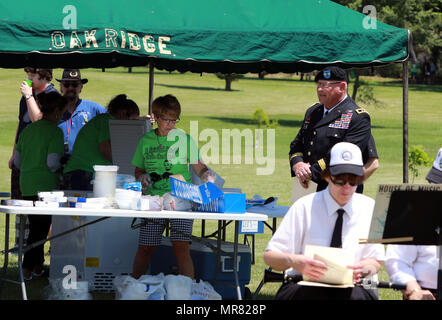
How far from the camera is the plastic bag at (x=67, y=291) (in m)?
5.57

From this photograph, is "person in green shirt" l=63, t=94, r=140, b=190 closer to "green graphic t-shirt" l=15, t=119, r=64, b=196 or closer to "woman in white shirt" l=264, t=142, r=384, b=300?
"green graphic t-shirt" l=15, t=119, r=64, b=196

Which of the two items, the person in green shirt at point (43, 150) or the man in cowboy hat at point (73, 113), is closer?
the person in green shirt at point (43, 150)

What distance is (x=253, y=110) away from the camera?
150ft

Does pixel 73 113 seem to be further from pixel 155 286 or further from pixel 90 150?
pixel 155 286

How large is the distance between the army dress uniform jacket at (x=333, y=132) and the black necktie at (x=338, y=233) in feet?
5.89

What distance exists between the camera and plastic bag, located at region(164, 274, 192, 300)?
5305mm

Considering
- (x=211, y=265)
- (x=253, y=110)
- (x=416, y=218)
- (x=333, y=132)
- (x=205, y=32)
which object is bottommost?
(x=211, y=265)

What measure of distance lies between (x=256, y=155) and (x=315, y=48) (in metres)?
19.7

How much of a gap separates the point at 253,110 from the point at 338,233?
42.1 m

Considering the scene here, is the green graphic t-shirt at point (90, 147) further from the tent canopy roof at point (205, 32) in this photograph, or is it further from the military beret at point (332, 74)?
the military beret at point (332, 74)

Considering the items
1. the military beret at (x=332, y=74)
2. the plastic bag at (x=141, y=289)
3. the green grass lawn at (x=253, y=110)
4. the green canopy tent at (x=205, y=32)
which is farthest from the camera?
the green grass lawn at (x=253, y=110)

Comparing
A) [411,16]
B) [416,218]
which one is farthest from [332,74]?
[411,16]

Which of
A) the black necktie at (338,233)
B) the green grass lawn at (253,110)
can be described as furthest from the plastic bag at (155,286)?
the black necktie at (338,233)
